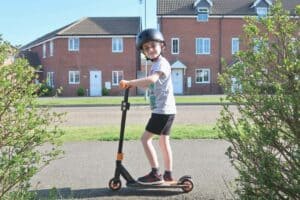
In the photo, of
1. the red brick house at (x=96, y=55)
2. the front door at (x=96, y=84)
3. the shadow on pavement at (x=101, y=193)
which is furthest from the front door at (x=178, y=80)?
the shadow on pavement at (x=101, y=193)

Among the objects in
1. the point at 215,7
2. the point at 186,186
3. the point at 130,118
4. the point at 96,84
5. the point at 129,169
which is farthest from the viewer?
the point at 96,84

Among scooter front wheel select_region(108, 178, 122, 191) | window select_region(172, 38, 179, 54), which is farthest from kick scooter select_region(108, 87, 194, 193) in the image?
window select_region(172, 38, 179, 54)

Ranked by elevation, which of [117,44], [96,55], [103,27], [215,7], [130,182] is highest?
[215,7]

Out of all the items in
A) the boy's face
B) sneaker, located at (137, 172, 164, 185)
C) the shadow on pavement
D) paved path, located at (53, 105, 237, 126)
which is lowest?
paved path, located at (53, 105, 237, 126)

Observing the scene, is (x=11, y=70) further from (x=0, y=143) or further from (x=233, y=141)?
(x=233, y=141)

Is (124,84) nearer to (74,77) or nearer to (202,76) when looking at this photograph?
(202,76)

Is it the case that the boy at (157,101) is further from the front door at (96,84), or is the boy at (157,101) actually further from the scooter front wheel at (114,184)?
the front door at (96,84)

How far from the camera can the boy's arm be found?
557 cm

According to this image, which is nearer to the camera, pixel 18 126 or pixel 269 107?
pixel 269 107

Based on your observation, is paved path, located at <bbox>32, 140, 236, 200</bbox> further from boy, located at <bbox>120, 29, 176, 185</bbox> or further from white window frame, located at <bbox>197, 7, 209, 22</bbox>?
white window frame, located at <bbox>197, 7, 209, 22</bbox>

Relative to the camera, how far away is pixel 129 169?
7273 mm

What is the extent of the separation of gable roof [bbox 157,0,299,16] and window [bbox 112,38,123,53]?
4.78 meters

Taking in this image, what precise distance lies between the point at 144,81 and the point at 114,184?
1244mm

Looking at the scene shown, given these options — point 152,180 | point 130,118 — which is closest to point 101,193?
point 152,180
